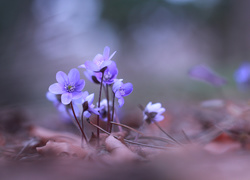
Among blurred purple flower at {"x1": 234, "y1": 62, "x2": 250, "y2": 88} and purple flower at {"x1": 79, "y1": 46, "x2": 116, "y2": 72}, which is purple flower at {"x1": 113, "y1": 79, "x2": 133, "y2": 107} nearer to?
purple flower at {"x1": 79, "y1": 46, "x2": 116, "y2": 72}

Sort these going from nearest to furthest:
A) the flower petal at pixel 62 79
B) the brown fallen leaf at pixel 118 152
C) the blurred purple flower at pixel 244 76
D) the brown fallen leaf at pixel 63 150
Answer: the brown fallen leaf at pixel 118 152 < the brown fallen leaf at pixel 63 150 < the flower petal at pixel 62 79 < the blurred purple flower at pixel 244 76

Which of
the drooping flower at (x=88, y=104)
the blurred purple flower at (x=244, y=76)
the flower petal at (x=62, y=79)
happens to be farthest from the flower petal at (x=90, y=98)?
the blurred purple flower at (x=244, y=76)

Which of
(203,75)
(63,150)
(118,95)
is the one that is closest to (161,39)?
(203,75)

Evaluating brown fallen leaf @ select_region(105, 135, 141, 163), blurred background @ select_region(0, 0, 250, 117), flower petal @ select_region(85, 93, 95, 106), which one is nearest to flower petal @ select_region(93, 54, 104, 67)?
flower petal @ select_region(85, 93, 95, 106)

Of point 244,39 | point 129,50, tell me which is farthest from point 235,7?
point 129,50

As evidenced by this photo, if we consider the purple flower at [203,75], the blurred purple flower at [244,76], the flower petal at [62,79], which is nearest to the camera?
the flower petal at [62,79]

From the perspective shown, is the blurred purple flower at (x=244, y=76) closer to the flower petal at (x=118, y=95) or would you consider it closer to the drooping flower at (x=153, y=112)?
the drooping flower at (x=153, y=112)
